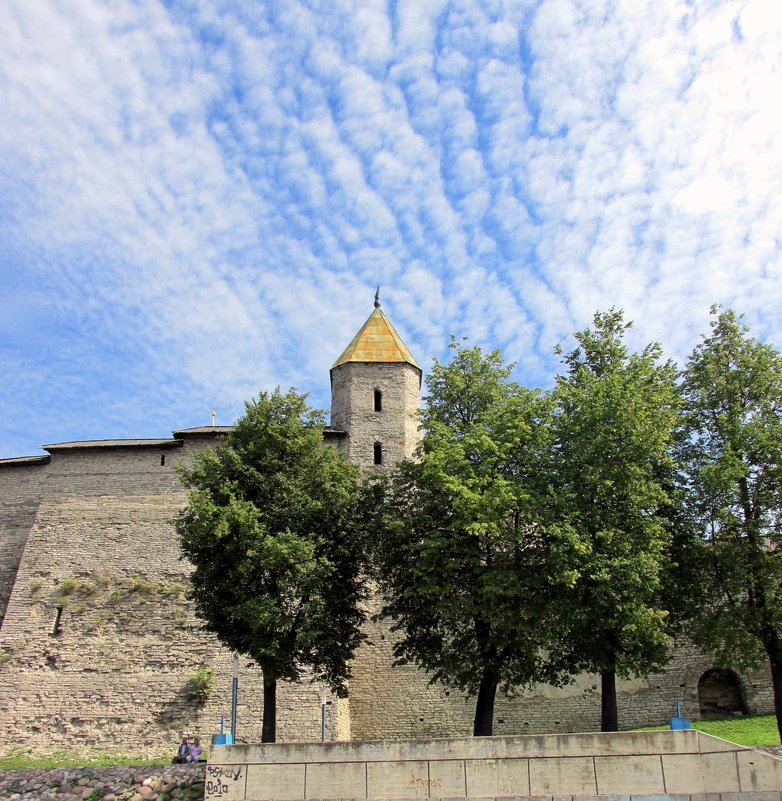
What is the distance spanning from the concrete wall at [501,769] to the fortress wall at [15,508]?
764 inches

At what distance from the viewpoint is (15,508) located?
30.2m

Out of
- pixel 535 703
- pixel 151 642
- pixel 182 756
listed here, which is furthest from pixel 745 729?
pixel 151 642

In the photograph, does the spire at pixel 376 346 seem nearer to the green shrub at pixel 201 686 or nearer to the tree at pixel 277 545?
the tree at pixel 277 545

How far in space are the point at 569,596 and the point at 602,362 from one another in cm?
738

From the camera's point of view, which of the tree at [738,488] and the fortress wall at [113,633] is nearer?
the tree at [738,488]

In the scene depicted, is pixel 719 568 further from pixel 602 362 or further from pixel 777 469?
pixel 602 362

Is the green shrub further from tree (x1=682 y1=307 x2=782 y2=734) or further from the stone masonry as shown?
tree (x1=682 y1=307 x2=782 y2=734)

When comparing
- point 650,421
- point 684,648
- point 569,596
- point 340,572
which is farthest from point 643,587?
point 684,648

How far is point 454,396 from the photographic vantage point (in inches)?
811

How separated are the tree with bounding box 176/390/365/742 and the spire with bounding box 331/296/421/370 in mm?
10151

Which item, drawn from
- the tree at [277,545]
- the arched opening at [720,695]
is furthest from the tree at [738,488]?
the tree at [277,545]

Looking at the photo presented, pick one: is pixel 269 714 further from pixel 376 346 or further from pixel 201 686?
pixel 376 346

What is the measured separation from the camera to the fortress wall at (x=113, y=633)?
23734 mm

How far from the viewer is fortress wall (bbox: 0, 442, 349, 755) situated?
77.9ft
